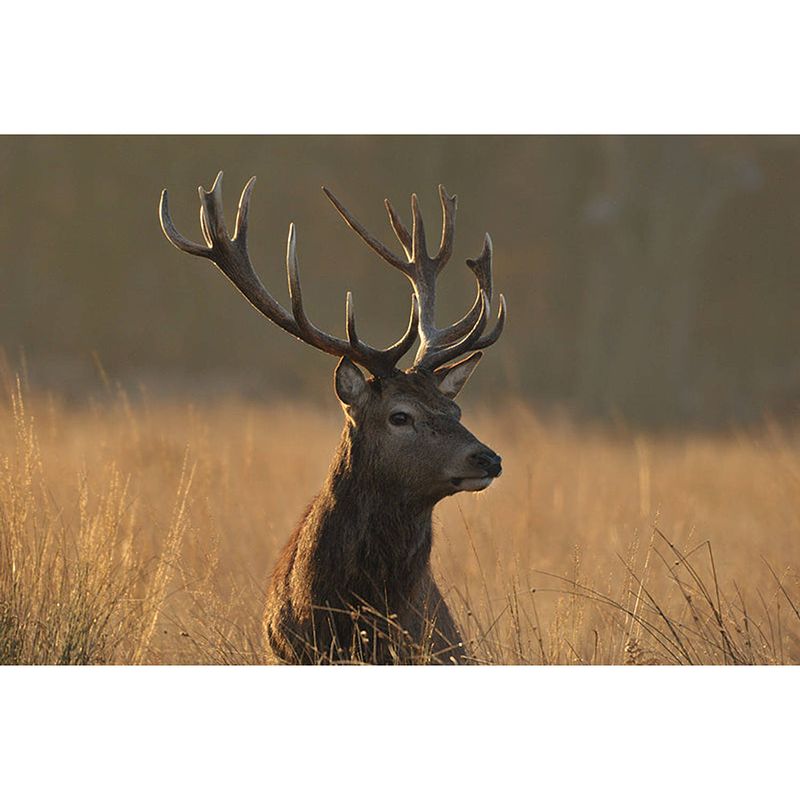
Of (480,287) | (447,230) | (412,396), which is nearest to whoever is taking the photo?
(412,396)

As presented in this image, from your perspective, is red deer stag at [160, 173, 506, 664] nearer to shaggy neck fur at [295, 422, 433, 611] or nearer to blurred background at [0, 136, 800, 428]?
shaggy neck fur at [295, 422, 433, 611]

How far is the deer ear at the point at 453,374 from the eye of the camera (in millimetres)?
5156

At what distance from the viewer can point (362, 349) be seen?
4918 mm

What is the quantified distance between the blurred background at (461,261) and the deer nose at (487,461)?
8851 millimetres

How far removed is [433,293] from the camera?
5.48 meters

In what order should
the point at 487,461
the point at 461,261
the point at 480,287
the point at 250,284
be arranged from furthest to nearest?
the point at 461,261, the point at 480,287, the point at 250,284, the point at 487,461

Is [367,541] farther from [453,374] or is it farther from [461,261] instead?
[461,261]

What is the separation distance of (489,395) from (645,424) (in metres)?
1.49

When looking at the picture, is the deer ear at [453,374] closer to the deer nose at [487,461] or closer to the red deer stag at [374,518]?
the red deer stag at [374,518]

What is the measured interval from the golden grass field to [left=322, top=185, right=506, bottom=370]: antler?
0.71 metres

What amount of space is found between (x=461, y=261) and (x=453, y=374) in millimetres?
11348

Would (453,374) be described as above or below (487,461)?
above

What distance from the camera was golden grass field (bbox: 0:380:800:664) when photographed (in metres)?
5.03

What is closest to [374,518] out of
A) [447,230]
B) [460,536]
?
[447,230]
